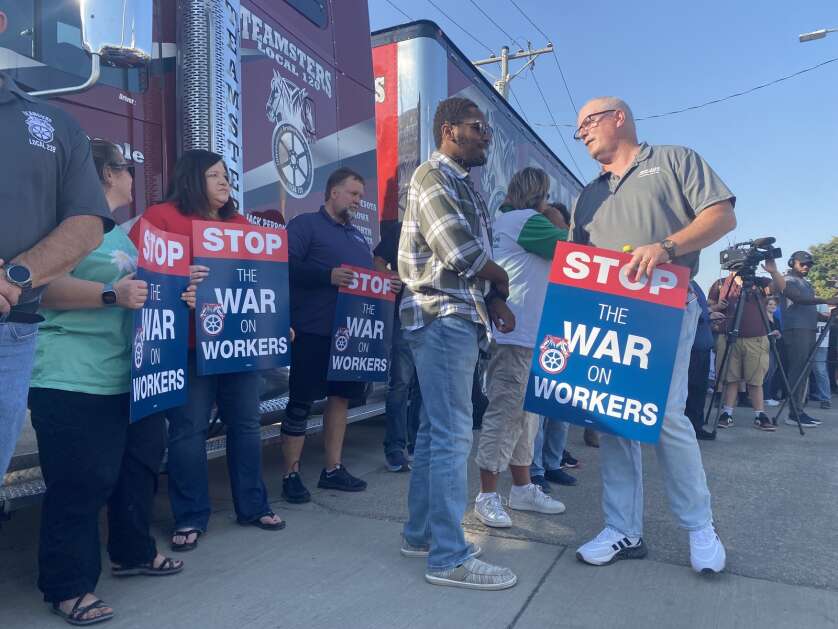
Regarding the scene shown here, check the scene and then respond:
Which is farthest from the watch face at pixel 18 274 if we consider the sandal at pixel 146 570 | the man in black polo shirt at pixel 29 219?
the sandal at pixel 146 570

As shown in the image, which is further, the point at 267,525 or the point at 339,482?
the point at 339,482

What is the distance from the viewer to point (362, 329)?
387cm

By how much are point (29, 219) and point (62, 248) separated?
11 centimetres

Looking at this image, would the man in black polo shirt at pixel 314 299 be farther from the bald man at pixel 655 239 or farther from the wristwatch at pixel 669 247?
the wristwatch at pixel 669 247

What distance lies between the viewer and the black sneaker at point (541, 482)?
3924 millimetres

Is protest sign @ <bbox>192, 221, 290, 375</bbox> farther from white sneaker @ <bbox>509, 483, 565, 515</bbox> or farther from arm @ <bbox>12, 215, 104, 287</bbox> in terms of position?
white sneaker @ <bbox>509, 483, 565, 515</bbox>

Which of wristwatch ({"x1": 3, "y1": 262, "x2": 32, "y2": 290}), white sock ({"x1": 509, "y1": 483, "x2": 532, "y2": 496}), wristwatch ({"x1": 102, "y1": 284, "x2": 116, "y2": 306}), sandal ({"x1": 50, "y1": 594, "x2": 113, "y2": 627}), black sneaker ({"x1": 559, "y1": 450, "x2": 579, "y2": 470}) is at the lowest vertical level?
black sneaker ({"x1": 559, "y1": 450, "x2": 579, "y2": 470})

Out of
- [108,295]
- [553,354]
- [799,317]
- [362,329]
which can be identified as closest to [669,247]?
[553,354]

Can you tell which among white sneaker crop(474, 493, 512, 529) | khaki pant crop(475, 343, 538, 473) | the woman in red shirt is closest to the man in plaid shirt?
white sneaker crop(474, 493, 512, 529)

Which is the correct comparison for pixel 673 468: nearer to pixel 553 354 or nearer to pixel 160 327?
pixel 553 354

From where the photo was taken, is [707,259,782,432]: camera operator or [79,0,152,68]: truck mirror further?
[707,259,782,432]: camera operator

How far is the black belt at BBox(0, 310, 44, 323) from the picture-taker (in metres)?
→ 1.74

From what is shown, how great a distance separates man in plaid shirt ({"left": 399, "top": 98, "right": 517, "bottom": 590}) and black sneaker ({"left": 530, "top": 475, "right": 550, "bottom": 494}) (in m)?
1.33

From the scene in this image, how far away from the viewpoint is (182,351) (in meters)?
2.76
